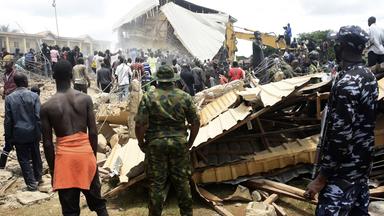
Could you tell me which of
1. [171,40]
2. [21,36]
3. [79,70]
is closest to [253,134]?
[79,70]

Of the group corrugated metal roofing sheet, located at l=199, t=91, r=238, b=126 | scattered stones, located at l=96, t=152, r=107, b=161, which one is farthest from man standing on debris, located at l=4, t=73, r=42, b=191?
corrugated metal roofing sheet, located at l=199, t=91, r=238, b=126

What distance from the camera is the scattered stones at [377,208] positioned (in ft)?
14.0

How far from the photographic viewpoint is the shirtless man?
11.6 feet

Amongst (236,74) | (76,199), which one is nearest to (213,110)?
(76,199)

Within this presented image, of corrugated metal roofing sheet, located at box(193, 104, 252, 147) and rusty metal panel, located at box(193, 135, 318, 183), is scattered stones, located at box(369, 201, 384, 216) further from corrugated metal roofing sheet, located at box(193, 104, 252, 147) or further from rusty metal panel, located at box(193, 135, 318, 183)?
corrugated metal roofing sheet, located at box(193, 104, 252, 147)

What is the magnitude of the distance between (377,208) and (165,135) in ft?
7.73

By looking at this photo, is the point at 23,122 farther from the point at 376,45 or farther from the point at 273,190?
the point at 376,45

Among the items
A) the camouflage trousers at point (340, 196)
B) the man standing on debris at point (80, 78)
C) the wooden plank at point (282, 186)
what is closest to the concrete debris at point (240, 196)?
the wooden plank at point (282, 186)

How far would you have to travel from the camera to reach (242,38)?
18.6 metres

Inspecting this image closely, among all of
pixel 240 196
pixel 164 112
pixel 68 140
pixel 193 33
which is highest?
pixel 193 33

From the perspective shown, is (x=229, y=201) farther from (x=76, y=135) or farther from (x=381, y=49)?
(x=381, y=49)

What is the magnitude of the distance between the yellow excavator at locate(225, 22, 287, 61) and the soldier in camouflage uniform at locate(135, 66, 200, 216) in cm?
1397

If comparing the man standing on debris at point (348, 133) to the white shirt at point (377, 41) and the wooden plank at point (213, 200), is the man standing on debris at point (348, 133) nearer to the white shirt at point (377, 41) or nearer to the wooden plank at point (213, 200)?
the wooden plank at point (213, 200)

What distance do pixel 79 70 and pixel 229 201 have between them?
281 inches
